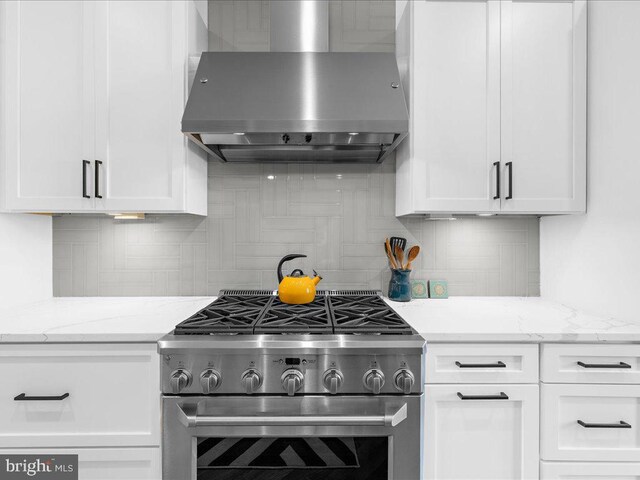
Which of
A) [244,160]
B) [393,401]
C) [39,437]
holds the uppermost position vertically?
[244,160]

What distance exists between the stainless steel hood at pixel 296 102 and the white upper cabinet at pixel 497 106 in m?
0.19

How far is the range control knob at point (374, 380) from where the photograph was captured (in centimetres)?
135

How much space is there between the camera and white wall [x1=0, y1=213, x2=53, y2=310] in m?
1.85

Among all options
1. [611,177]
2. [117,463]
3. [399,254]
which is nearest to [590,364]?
[611,177]

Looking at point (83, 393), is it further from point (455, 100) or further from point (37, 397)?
point (455, 100)

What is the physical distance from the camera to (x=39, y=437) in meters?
1.43

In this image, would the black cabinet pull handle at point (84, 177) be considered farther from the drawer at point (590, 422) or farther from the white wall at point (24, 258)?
the drawer at point (590, 422)

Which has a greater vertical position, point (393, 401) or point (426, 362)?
point (426, 362)

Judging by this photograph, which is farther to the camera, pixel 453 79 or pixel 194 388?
pixel 453 79

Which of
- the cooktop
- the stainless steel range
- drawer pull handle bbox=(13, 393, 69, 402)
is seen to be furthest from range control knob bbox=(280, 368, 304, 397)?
drawer pull handle bbox=(13, 393, 69, 402)

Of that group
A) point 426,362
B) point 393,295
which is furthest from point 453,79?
point 426,362

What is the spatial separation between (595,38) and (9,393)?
2.89 metres

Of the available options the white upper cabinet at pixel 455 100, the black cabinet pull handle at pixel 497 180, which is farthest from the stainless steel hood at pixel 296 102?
the black cabinet pull handle at pixel 497 180

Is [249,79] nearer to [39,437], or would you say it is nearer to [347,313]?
[347,313]
